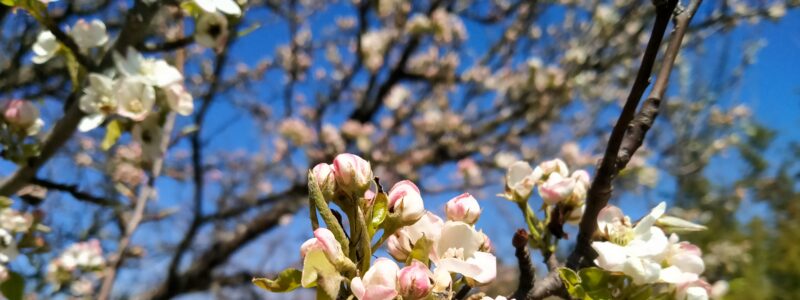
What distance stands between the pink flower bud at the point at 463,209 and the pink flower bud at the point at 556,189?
0.15 m

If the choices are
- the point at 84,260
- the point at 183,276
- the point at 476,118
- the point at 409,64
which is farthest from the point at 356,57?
the point at 84,260

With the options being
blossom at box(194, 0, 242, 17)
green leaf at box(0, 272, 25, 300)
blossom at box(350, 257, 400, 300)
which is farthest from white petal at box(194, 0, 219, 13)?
blossom at box(350, 257, 400, 300)

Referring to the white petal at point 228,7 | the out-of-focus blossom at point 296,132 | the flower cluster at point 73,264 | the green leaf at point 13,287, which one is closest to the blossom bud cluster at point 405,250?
the white petal at point 228,7

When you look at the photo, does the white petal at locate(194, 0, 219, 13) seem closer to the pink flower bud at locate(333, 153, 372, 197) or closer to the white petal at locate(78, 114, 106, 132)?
the white petal at locate(78, 114, 106, 132)

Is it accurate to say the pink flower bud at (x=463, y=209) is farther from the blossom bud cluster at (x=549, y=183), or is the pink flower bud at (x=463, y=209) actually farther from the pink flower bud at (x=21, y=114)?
the pink flower bud at (x=21, y=114)

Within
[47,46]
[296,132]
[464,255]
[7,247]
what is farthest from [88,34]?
[296,132]

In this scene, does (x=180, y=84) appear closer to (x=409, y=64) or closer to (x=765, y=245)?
(x=409, y=64)

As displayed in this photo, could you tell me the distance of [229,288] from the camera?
4250mm

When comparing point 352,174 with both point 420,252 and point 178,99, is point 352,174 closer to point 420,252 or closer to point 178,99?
point 420,252

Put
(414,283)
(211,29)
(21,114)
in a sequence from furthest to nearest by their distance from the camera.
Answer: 1. (211,29)
2. (21,114)
3. (414,283)

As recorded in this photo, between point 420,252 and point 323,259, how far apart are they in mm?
96

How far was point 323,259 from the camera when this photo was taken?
44cm

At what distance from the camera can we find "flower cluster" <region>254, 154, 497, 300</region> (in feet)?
1.44

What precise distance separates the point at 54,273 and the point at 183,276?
1.98 m
